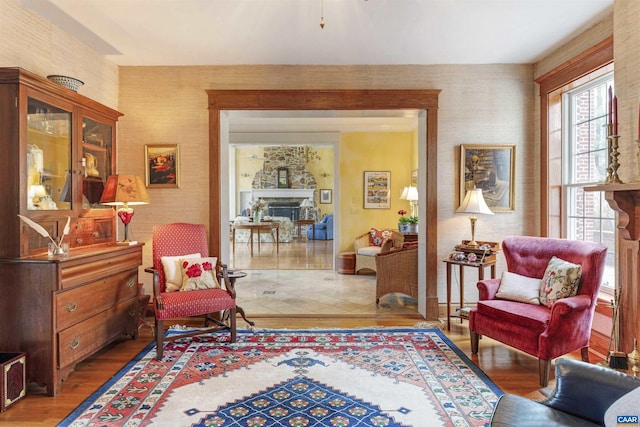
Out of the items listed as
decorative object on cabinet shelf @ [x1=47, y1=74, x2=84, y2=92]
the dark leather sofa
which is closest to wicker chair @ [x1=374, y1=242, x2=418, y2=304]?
the dark leather sofa

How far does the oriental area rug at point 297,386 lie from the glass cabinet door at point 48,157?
1442 millimetres

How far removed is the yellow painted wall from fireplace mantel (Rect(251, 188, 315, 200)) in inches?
221

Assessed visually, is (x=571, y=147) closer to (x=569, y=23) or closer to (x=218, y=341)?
(x=569, y=23)

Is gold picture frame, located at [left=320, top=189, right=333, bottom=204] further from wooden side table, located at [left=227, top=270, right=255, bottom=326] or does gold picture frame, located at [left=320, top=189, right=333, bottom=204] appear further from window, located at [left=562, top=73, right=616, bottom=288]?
window, located at [left=562, top=73, right=616, bottom=288]

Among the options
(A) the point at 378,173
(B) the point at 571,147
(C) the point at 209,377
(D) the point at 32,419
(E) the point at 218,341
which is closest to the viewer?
(D) the point at 32,419

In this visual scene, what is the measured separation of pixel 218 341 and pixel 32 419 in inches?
58.5

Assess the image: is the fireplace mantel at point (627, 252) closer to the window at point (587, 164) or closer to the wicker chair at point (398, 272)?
the window at point (587, 164)

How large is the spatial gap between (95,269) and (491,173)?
3988mm

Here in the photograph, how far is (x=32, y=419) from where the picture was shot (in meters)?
2.29

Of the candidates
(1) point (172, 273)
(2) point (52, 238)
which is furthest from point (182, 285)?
(2) point (52, 238)

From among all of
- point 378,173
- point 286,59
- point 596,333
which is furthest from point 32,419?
point 378,173

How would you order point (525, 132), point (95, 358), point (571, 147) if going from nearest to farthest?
point (95, 358) < point (571, 147) < point (525, 132)

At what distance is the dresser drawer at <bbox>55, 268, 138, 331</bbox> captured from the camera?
2680 mm

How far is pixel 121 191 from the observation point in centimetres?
350
